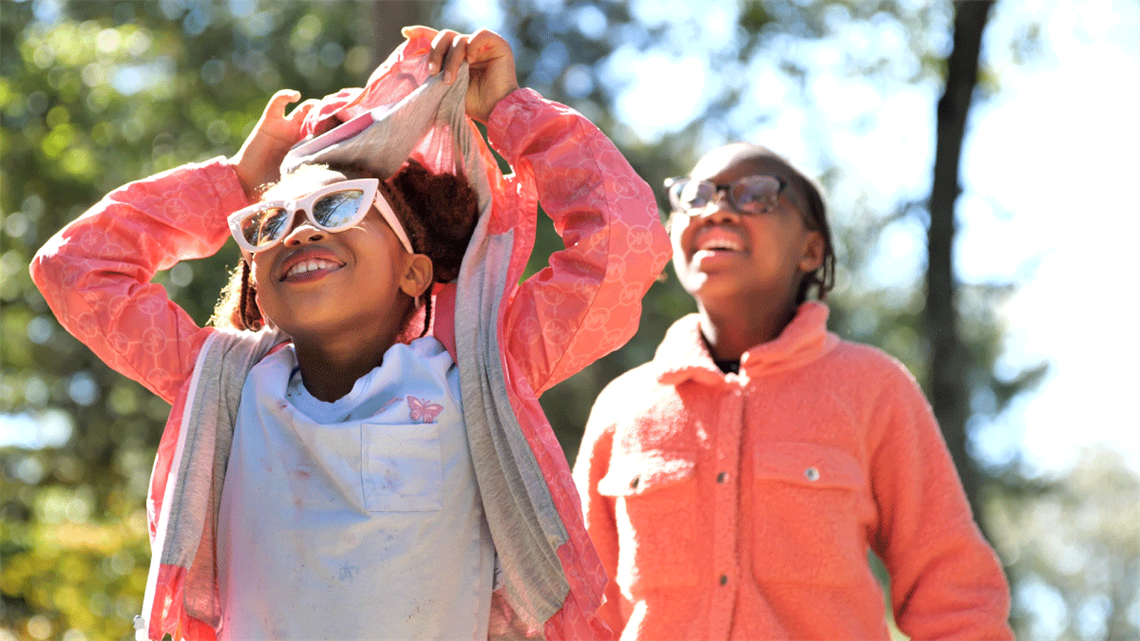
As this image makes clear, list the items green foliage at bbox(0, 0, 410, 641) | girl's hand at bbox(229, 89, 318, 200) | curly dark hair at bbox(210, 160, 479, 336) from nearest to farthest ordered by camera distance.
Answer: curly dark hair at bbox(210, 160, 479, 336) < girl's hand at bbox(229, 89, 318, 200) < green foliage at bbox(0, 0, 410, 641)

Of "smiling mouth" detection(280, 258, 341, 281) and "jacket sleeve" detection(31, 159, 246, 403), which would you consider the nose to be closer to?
"smiling mouth" detection(280, 258, 341, 281)

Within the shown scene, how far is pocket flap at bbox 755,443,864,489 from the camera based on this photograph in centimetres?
279

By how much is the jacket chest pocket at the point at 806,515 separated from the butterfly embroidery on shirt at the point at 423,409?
3.06 feet

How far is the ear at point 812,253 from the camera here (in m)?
3.24

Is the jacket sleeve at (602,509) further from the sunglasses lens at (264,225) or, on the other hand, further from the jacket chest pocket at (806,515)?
the sunglasses lens at (264,225)

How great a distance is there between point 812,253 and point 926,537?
2.80 feet

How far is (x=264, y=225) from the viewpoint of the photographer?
234 centimetres

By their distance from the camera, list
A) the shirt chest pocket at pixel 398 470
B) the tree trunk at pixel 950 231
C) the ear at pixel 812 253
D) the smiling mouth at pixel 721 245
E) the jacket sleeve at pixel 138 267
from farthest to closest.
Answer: the tree trunk at pixel 950 231 < the ear at pixel 812 253 < the smiling mouth at pixel 721 245 < the jacket sleeve at pixel 138 267 < the shirt chest pocket at pixel 398 470

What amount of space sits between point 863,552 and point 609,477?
0.65m

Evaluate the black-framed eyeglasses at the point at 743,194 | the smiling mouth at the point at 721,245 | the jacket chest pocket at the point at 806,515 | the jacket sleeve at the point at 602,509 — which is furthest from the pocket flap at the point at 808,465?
the black-framed eyeglasses at the point at 743,194

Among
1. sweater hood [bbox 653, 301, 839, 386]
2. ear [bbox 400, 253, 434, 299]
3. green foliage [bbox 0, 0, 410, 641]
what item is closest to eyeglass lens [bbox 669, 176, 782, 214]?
sweater hood [bbox 653, 301, 839, 386]

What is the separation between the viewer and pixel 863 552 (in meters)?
2.84

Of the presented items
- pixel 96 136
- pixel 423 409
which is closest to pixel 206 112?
pixel 96 136

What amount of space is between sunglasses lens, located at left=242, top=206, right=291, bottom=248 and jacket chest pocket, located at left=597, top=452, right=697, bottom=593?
110 cm
